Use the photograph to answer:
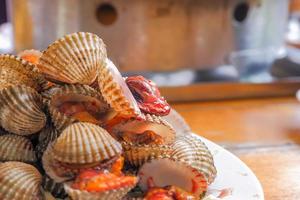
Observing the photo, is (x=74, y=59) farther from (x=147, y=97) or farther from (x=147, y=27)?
(x=147, y=27)

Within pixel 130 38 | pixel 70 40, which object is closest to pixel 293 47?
pixel 130 38

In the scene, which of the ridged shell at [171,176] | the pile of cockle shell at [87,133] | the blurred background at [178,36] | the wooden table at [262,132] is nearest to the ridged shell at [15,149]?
the pile of cockle shell at [87,133]

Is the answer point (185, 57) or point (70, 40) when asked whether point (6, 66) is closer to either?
point (70, 40)

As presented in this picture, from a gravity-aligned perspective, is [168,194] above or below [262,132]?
above

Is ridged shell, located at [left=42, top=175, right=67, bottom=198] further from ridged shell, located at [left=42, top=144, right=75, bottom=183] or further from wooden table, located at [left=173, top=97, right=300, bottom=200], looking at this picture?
wooden table, located at [left=173, top=97, right=300, bottom=200]

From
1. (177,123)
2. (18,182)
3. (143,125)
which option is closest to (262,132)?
(177,123)

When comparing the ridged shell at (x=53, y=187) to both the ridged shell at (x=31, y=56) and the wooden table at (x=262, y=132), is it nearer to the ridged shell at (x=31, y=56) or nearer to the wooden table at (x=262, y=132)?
the ridged shell at (x=31, y=56)

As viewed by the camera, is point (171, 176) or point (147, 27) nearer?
point (171, 176)
